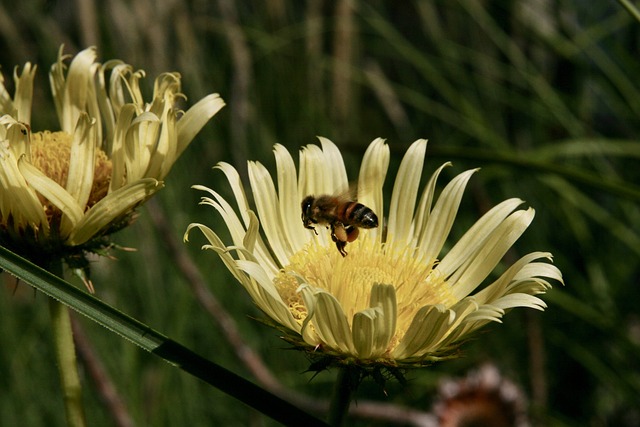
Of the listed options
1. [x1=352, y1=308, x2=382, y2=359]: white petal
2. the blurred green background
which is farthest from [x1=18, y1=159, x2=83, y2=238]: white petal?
the blurred green background

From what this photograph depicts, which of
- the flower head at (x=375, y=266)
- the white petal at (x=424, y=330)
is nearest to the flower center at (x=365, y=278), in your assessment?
the flower head at (x=375, y=266)

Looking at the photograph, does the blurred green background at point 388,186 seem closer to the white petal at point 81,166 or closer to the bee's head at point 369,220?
the bee's head at point 369,220

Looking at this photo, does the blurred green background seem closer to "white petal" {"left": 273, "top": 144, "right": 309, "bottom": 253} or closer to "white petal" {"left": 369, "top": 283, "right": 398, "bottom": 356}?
"white petal" {"left": 273, "top": 144, "right": 309, "bottom": 253}

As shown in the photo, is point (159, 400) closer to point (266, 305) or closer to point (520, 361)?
point (520, 361)

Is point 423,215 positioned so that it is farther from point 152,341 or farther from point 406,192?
point 152,341

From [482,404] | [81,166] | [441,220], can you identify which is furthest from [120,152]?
[482,404]

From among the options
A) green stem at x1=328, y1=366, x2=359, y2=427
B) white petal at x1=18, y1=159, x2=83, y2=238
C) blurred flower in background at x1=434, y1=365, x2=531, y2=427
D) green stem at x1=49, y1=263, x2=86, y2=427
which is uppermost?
white petal at x1=18, y1=159, x2=83, y2=238
